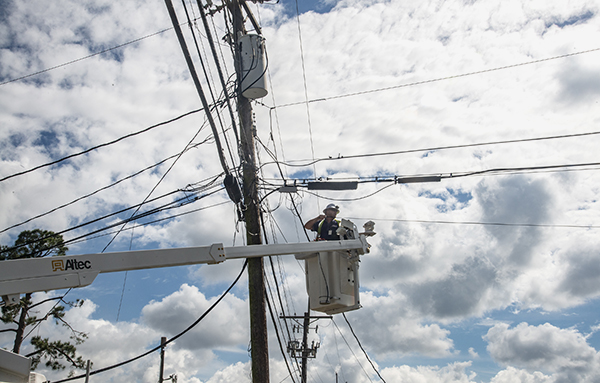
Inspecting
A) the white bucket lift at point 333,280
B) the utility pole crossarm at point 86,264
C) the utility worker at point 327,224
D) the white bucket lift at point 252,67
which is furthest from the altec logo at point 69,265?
the white bucket lift at point 252,67

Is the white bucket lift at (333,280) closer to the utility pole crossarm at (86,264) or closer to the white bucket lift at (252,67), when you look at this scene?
the utility pole crossarm at (86,264)

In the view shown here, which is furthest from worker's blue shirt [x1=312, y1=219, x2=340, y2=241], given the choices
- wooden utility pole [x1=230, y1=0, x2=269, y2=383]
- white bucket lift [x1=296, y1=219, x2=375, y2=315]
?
wooden utility pole [x1=230, y1=0, x2=269, y2=383]

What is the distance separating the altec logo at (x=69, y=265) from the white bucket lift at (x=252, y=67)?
15.7 feet

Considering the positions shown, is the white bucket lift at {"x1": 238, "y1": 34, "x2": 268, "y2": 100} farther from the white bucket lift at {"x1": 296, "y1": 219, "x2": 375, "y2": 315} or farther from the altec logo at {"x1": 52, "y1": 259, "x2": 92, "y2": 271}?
the altec logo at {"x1": 52, "y1": 259, "x2": 92, "y2": 271}

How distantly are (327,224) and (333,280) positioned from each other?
4.04 feet

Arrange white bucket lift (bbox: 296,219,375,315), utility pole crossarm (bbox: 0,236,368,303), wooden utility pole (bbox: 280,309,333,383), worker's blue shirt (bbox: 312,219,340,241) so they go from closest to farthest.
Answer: utility pole crossarm (bbox: 0,236,368,303), white bucket lift (bbox: 296,219,375,315), worker's blue shirt (bbox: 312,219,340,241), wooden utility pole (bbox: 280,309,333,383)

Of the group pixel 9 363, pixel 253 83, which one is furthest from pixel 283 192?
pixel 9 363

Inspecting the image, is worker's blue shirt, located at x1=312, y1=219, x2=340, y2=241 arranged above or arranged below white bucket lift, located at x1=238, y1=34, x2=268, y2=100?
below

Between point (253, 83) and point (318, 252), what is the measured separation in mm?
3635

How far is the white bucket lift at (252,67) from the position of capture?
29.4 ft

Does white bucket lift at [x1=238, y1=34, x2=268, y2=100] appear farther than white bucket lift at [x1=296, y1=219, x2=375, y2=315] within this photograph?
Yes

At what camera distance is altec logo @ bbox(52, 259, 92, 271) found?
4.96 metres

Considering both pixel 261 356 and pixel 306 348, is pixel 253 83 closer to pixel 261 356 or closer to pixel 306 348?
pixel 261 356

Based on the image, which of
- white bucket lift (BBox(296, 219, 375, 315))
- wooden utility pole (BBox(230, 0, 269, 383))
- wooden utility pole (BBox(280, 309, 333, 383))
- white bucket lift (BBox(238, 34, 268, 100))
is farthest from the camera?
wooden utility pole (BBox(280, 309, 333, 383))
